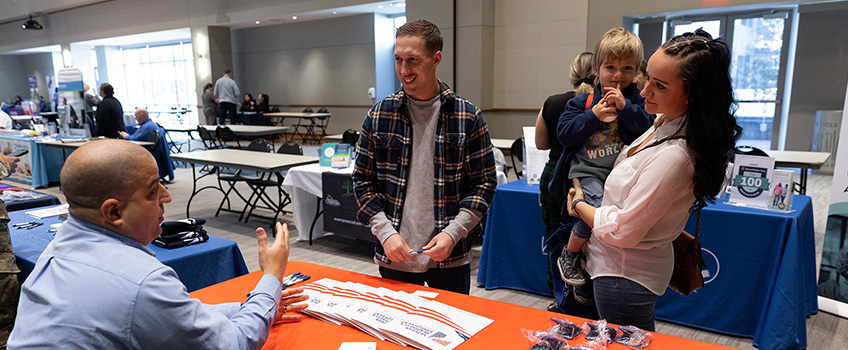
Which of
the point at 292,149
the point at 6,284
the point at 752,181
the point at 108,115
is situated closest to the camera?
the point at 6,284

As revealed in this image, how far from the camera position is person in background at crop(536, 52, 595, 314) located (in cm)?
259

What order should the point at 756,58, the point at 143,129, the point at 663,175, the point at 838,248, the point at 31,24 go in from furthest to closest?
1. the point at 31,24
2. the point at 756,58
3. the point at 143,129
4. the point at 838,248
5. the point at 663,175

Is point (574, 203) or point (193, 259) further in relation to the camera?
point (193, 259)

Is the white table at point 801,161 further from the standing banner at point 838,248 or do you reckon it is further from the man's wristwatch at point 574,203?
the man's wristwatch at point 574,203

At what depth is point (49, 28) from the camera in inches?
743

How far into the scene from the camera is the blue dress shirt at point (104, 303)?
2.88ft

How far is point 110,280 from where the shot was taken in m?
0.89

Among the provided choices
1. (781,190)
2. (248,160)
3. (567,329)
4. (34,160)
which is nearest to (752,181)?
(781,190)

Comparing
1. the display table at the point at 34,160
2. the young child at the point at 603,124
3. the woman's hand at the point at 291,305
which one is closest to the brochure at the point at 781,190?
the young child at the point at 603,124

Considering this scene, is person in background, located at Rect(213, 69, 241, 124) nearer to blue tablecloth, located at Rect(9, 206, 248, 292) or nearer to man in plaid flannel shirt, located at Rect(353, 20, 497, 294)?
blue tablecloth, located at Rect(9, 206, 248, 292)

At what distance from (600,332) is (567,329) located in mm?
79

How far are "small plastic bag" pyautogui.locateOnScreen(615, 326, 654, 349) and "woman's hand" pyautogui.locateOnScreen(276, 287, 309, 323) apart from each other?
83 cm

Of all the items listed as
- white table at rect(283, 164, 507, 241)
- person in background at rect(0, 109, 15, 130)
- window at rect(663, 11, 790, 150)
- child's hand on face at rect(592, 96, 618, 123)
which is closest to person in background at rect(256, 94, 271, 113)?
person in background at rect(0, 109, 15, 130)

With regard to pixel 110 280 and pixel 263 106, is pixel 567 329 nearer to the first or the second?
pixel 110 280
